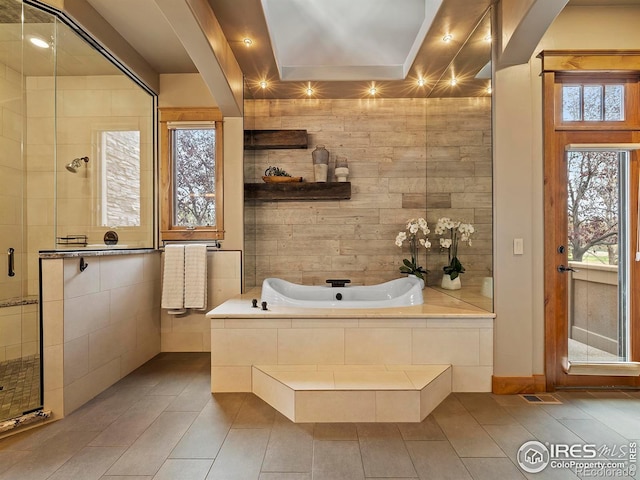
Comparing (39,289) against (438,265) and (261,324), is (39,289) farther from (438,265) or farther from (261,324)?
A: (438,265)

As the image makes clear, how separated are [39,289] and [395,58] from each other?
11.0ft

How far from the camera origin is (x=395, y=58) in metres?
3.26

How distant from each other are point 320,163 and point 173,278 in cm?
180

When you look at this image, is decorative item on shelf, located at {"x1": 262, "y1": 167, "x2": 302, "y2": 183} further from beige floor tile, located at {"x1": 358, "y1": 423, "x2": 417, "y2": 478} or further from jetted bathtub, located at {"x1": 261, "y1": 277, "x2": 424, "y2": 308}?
beige floor tile, located at {"x1": 358, "y1": 423, "x2": 417, "y2": 478}

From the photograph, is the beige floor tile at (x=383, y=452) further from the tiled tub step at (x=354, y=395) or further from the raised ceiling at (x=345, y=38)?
the raised ceiling at (x=345, y=38)

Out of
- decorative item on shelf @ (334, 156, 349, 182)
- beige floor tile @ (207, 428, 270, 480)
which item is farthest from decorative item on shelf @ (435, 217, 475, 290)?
beige floor tile @ (207, 428, 270, 480)

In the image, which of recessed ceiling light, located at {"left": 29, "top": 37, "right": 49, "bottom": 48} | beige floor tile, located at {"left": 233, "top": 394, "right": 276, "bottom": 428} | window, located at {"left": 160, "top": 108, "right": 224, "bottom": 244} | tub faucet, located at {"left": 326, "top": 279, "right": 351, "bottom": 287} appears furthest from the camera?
window, located at {"left": 160, "top": 108, "right": 224, "bottom": 244}

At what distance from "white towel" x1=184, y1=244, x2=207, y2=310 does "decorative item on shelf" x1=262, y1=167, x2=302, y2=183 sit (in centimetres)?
92


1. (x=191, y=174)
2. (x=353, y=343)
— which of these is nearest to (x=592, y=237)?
(x=353, y=343)

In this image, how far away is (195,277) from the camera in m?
3.26

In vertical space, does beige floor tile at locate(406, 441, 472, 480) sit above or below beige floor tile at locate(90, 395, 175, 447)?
above

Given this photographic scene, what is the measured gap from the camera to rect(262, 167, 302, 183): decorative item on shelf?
3510 millimetres

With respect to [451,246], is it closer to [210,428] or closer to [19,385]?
[210,428]

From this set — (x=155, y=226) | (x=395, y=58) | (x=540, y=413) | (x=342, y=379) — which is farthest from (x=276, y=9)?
(x=540, y=413)
